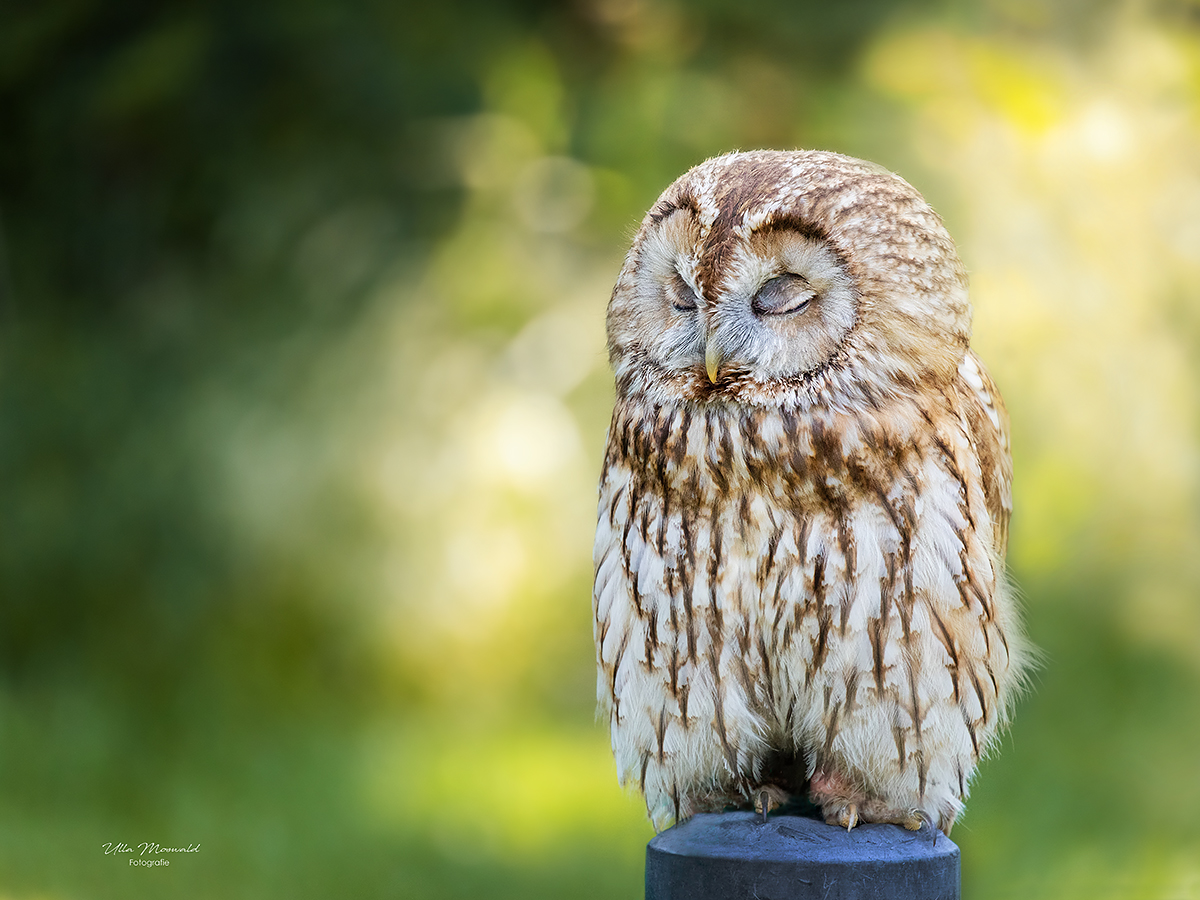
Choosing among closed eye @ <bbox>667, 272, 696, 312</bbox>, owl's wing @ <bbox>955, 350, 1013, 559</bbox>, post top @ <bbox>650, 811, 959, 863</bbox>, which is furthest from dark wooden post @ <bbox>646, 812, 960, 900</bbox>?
closed eye @ <bbox>667, 272, 696, 312</bbox>

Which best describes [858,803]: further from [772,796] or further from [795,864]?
[795,864]

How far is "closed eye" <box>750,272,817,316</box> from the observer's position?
1.23m

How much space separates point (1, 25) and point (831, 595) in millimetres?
3359

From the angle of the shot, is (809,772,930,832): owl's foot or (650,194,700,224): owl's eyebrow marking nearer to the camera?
(650,194,700,224): owl's eyebrow marking

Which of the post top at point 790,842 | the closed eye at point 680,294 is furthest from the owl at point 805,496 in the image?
the post top at point 790,842

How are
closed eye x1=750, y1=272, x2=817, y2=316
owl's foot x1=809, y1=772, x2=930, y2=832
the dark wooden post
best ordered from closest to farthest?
the dark wooden post → closed eye x1=750, y1=272, x2=817, y2=316 → owl's foot x1=809, y1=772, x2=930, y2=832

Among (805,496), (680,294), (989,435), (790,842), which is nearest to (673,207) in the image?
(680,294)

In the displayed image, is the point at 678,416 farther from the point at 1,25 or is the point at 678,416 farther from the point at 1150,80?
the point at 1,25

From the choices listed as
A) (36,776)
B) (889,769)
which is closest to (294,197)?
(36,776)

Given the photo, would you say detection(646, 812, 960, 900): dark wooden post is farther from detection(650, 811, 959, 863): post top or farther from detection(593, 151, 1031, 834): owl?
detection(593, 151, 1031, 834): owl

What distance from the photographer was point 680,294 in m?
1.29

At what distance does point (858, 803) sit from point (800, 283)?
2.10 ft

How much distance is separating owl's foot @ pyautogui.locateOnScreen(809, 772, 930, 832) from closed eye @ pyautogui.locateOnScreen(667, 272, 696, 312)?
60 cm

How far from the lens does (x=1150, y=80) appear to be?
10.5 feet
